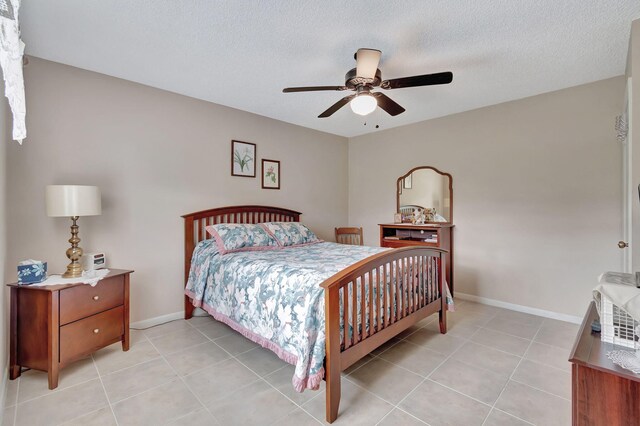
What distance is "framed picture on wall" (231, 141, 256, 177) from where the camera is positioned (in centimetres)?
373

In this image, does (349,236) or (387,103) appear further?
(349,236)

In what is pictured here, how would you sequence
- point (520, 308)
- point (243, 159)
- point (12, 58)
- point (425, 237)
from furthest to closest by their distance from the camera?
point (425, 237)
point (243, 159)
point (520, 308)
point (12, 58)

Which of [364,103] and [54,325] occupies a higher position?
[364,103]

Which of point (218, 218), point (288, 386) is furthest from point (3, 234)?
point (288, 386)

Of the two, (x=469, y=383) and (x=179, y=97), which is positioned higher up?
(x=179, y=97)

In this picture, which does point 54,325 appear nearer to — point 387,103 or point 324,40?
point 324,40

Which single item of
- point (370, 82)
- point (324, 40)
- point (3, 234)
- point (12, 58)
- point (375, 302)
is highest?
point (324, 40)

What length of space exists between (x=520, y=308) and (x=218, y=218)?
3.72 m

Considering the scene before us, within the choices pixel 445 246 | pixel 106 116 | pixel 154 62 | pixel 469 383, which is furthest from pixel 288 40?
pixel 445 246

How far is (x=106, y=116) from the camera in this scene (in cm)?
279

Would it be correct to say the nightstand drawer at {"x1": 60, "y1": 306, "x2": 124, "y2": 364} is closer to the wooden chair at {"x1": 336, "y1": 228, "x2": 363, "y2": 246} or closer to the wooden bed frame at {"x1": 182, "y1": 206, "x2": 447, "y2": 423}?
the wooden bed frame at {"x1": 182, "y1": 206, "x2": 447, "y2": 423}

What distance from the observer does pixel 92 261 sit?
2523 mm

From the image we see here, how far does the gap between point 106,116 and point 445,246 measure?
13.4 ft

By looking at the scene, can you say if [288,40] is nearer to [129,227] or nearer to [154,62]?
[154,62]
